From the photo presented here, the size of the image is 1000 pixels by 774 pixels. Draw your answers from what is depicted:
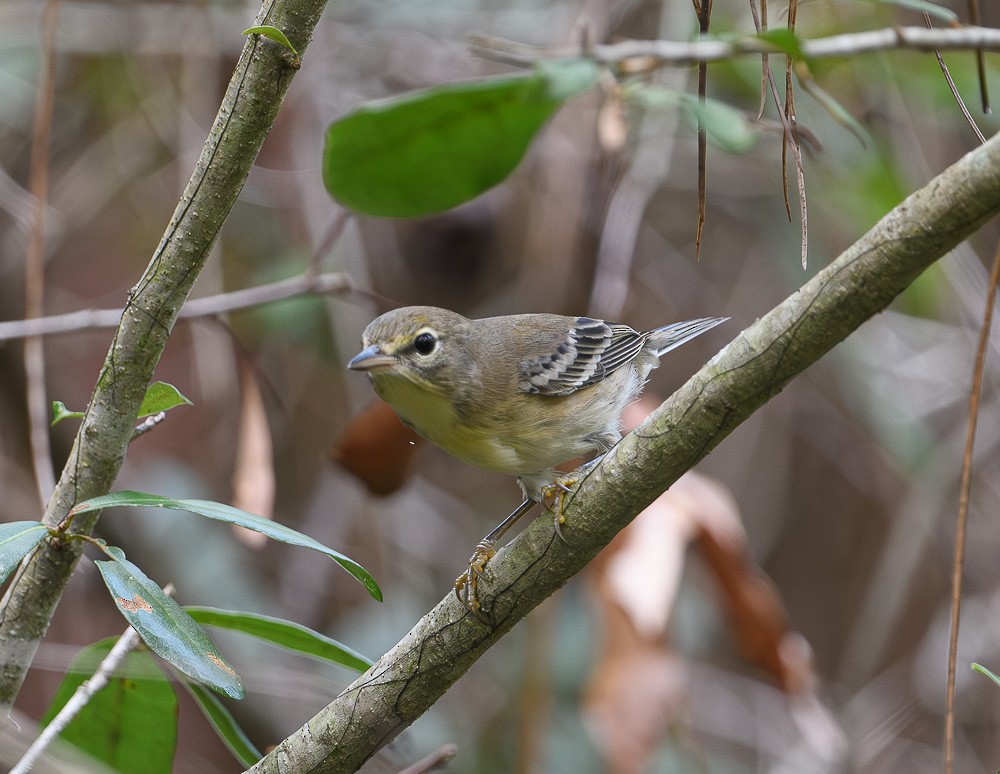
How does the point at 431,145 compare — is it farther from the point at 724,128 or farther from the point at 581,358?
the point at 581,358

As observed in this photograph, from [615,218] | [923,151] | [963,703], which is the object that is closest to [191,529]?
[615,218]

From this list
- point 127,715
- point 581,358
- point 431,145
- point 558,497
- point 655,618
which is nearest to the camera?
point 558,497

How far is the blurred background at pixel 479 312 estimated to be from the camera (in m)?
4.28

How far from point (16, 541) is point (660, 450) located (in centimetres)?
101

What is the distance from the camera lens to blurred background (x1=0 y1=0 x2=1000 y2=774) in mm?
4277

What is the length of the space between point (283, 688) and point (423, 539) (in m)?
1.53

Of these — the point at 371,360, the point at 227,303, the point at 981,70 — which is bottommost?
the point at 371,360

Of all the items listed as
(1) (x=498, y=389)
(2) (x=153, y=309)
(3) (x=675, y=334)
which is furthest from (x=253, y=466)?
(3) (x=675, y=334)

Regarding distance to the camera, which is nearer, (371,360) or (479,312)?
(371,360)

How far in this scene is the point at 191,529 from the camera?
4.25 meters

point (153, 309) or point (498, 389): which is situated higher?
point (153, 309)

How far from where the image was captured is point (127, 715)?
6.69 ft

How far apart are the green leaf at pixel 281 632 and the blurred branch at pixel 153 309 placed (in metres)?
0.28

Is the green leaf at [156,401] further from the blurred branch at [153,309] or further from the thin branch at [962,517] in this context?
the thin branch at [962,517]
